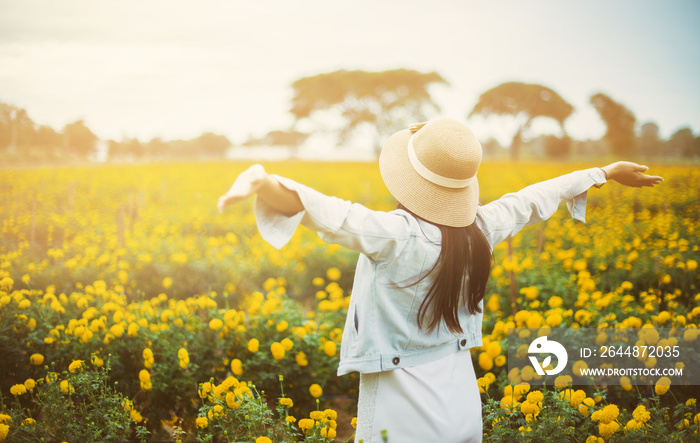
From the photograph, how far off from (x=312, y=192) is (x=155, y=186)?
34.5 ft

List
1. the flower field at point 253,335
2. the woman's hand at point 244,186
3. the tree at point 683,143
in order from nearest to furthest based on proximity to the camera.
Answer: the woman's hand at point 244,186, the flower field at point 253,335, the tree at point 683,143

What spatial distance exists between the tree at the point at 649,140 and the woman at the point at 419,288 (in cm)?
767

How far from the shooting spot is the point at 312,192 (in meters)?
0.93

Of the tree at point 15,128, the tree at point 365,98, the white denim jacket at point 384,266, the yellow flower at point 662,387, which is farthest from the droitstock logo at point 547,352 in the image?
the tree at point 365,98

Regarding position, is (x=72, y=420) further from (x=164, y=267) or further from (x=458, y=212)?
(x=164, y=267)

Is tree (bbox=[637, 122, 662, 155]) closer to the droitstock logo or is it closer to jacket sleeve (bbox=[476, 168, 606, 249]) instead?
the droitstock logo

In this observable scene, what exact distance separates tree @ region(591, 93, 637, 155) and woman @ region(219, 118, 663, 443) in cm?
846

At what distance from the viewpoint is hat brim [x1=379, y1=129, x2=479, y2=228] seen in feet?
3.68

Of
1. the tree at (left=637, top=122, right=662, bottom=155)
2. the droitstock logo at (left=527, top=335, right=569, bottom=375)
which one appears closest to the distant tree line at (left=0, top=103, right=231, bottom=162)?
the droitstock logo at (left=527, top=335, right=569, bottom=375)

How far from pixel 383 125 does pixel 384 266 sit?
961 inches

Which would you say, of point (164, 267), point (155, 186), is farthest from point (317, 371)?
point (155, 186)

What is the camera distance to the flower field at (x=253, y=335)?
5.68 feet

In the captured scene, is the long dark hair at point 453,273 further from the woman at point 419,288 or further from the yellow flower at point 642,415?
the yellow flower at point 642,415

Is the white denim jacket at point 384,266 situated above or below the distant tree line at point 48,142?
below
